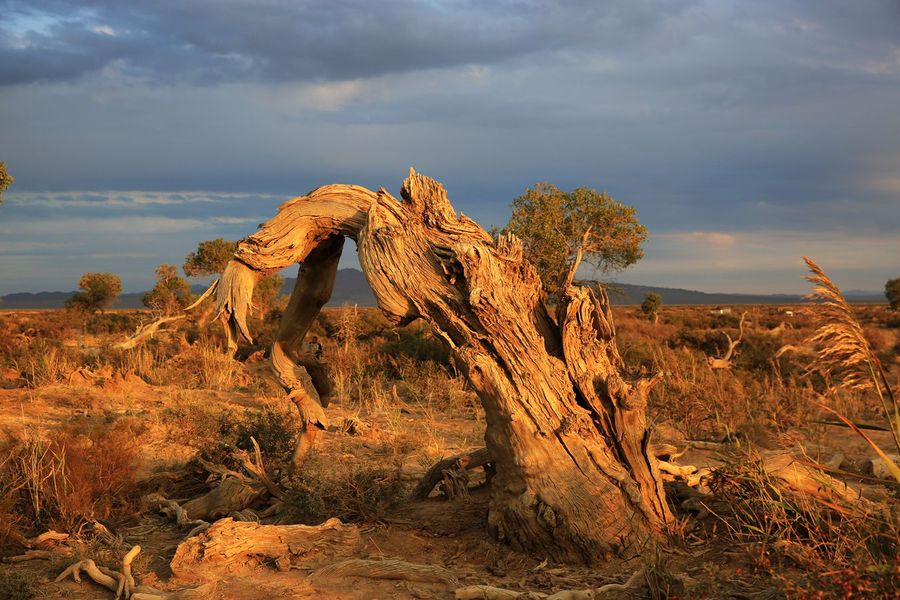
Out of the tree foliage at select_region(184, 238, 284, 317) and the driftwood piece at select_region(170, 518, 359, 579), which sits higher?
the tree foliage at select_region(184, 238, 284, 317)

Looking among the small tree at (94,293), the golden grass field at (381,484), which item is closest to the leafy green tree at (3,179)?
the golden grass field at (381,484)

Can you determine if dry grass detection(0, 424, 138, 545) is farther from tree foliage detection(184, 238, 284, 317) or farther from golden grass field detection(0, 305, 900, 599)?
tree foliage detection(184, 238, 284, 317)

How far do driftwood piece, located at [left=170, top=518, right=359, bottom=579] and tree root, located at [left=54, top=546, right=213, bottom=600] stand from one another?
0.33 metres

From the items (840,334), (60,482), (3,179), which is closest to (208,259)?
(3,179)

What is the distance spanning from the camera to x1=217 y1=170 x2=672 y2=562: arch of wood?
564 centimetres

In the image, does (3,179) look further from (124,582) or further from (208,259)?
(208,259)

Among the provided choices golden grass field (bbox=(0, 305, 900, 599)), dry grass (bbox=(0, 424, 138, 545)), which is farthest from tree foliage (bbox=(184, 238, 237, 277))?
dry grass (bbox=(0, 424, 138, 545))

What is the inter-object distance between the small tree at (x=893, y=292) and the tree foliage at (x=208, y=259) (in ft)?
121

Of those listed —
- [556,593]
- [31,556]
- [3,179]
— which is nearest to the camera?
[556,593]

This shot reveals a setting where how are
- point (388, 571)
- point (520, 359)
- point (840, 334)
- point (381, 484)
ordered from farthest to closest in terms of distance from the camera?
point (381, 484) < point (520, 359) < point (388, 571) < point (840, 334)

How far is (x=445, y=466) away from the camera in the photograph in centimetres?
717

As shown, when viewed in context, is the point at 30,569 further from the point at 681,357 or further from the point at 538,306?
the point at 681,357

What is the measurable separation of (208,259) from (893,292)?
3847 centimetres

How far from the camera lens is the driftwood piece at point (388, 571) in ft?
17.0
